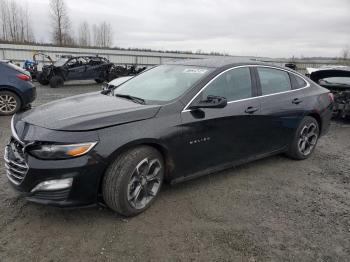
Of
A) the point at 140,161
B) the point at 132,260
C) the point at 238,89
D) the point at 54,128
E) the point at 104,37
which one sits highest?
the point at 104,37

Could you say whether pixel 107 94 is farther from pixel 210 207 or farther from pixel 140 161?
pixel 210 207

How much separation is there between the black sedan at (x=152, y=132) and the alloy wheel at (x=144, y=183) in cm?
1

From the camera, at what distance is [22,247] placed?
8.66ft

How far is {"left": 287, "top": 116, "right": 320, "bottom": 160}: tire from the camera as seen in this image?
4837mm

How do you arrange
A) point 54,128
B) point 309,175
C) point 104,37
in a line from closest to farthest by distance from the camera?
point 54,128 < point 309,175 < point 104,37

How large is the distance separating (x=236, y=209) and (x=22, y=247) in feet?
7.03

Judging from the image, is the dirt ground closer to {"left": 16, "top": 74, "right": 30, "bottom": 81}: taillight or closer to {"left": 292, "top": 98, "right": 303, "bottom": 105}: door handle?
{"left": 292, "top": 98, "right": 303, "bottom": 105}: door handle

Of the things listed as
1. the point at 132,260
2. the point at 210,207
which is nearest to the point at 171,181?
the point at 210,207

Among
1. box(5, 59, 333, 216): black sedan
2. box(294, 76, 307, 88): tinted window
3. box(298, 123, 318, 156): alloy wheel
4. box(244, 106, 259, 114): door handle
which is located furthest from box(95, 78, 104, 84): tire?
box(244, 106, 259, 114): door handle

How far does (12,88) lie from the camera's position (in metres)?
7.73

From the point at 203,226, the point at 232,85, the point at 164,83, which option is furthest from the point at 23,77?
the point at 203,226

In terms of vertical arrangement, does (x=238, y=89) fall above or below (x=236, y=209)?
above

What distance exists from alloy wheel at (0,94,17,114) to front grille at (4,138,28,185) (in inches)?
210

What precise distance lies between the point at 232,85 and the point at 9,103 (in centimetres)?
632
